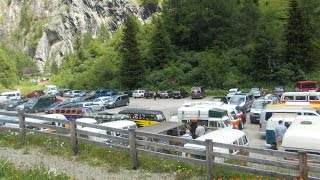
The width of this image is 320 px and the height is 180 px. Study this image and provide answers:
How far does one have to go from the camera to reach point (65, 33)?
161m

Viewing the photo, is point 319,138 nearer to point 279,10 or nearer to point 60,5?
point 279,10

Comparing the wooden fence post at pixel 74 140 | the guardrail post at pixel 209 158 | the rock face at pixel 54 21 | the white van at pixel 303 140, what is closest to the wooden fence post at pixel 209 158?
the guardrail post at pixel 209 158

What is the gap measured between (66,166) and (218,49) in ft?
193

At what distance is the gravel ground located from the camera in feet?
29.5

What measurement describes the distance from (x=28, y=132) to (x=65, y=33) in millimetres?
155272

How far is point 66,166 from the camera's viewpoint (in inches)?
388

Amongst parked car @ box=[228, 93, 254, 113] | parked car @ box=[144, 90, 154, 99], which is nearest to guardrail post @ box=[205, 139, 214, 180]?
parked car @ box=[228, 93, 254, 113]

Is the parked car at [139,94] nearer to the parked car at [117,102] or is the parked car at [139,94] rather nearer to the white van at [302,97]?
the parked car at [117,102]

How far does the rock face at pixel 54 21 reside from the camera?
161 metres

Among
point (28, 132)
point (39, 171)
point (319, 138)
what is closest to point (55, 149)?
point (28, 132)

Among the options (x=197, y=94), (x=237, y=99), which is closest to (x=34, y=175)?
(x=237, y=99)

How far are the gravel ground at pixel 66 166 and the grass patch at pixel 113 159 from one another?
200 millimetres

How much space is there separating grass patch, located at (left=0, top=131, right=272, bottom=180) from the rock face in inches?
5883

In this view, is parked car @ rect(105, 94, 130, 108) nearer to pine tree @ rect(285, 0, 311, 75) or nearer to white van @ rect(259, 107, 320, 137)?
white van @ rect(259, 107, 320, 137)
